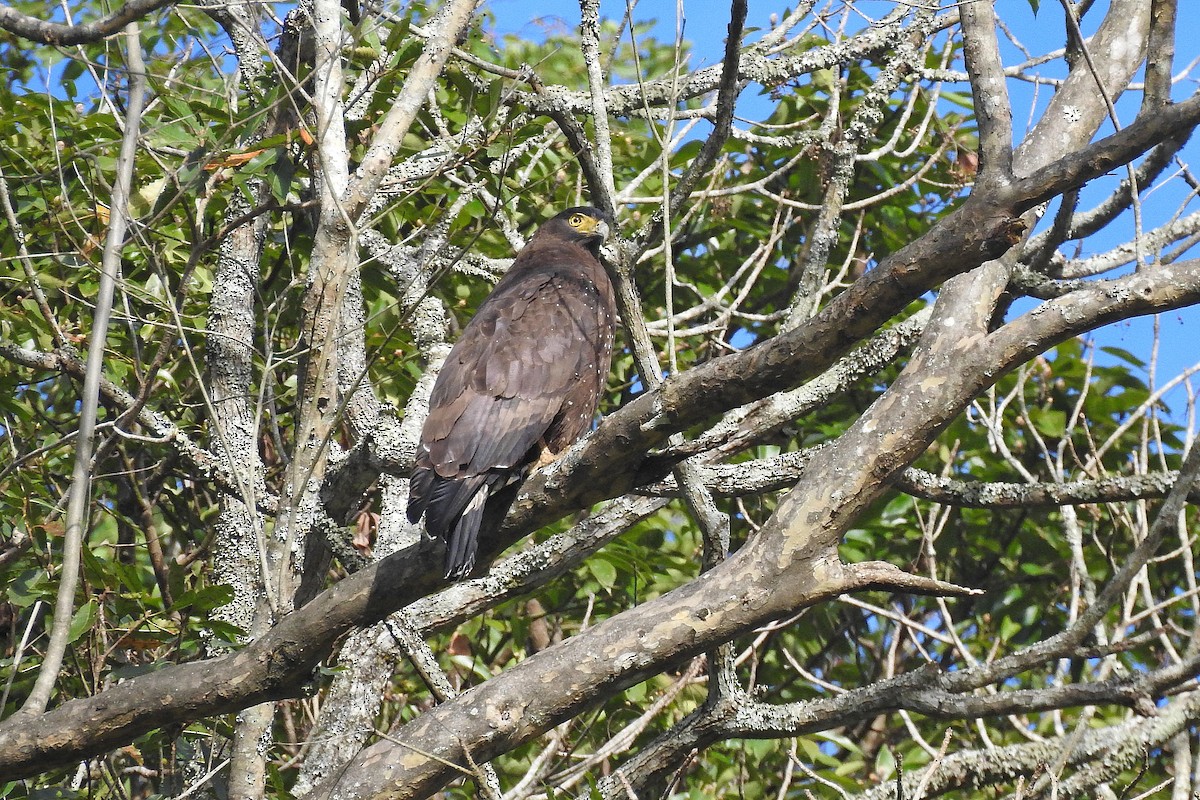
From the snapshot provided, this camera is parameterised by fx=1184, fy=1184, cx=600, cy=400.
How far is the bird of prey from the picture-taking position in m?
3.43

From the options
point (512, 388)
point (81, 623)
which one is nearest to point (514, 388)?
point (512, 388)

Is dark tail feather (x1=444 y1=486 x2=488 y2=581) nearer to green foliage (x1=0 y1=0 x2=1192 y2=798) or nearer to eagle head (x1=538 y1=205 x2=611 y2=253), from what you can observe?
green foliage (x1=0 y1=0 x2=1192 y2=798)

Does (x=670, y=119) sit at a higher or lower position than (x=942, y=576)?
higher

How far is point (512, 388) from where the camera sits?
4.04 metres

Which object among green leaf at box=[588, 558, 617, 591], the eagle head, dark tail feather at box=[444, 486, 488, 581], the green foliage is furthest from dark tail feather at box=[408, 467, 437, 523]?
the eagle head

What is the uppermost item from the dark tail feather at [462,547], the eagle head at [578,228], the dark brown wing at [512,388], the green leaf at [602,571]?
the eagle head at [578,228]

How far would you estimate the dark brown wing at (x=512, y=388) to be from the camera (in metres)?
3.44

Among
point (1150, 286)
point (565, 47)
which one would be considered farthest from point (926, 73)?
point (1150, 286)

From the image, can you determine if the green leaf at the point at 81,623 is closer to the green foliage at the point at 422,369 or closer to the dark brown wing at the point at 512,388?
the green foliage at the point at 422,369

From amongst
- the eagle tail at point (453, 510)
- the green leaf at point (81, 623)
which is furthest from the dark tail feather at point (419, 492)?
the green leaf at point (81, 623)

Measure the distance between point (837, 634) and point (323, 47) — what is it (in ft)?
12.2

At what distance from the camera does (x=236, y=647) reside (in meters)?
3.47

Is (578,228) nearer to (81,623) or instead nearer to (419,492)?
(419,492)

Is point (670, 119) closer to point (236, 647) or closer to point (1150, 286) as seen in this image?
point (1150, 286)
